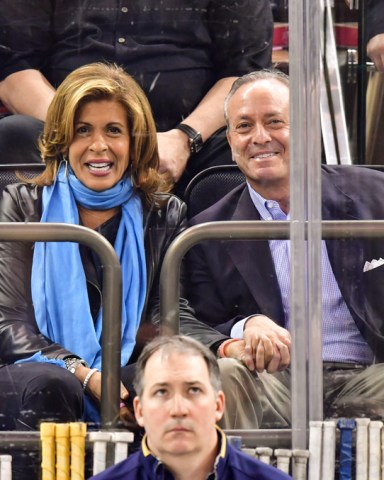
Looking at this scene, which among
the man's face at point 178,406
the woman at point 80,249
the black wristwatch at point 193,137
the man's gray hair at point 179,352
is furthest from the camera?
the black wristwatch at point 193,137

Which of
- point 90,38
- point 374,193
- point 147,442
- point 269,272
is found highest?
point 90,38

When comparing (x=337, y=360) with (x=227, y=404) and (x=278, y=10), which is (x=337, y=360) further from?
(x=278, y=10)

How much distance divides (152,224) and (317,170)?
1.35ft

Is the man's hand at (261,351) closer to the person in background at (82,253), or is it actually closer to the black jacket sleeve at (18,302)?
the person in background at (82,253)

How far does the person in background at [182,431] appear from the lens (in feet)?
8.61

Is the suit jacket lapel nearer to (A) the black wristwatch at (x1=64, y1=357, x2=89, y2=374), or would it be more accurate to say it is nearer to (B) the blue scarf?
(B) the blue scarf

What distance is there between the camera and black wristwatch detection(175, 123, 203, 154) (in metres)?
3.24

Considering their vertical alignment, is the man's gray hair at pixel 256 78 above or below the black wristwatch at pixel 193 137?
above

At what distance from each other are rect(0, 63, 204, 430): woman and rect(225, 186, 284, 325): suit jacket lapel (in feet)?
0.52

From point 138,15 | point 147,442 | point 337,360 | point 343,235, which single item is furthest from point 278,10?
point 147,442

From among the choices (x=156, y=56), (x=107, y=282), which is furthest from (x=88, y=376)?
(x=156, y=56)

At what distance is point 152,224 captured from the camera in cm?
314

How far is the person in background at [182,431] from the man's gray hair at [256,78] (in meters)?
0.78

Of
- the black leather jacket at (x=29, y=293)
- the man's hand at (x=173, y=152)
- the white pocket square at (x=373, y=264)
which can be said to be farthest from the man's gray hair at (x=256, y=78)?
the white pocket square at (x=373, y=264)
